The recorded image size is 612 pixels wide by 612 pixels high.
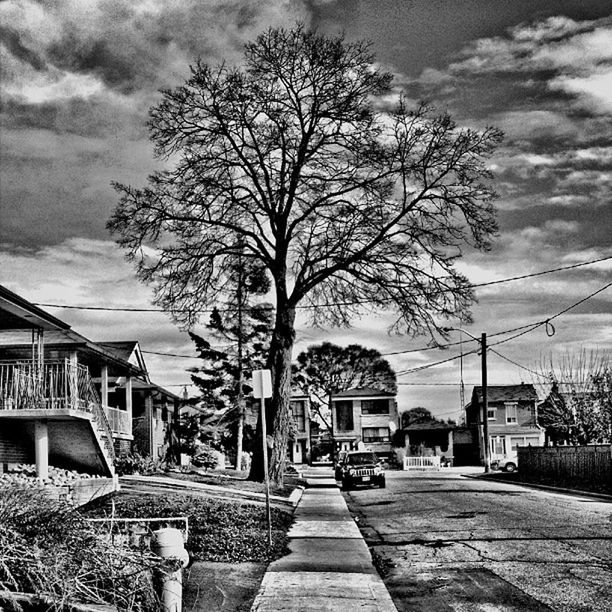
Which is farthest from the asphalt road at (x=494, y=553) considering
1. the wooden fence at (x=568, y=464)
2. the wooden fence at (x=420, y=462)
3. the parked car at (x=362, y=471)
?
the wooden fence at (x=420, y=462)

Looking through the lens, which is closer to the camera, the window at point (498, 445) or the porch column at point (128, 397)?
the porch column at point (128, 397)

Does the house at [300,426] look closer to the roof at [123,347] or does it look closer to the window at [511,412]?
the window at [511,412]

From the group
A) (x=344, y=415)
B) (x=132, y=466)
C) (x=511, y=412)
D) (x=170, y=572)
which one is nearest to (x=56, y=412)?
(x=132, y=466)

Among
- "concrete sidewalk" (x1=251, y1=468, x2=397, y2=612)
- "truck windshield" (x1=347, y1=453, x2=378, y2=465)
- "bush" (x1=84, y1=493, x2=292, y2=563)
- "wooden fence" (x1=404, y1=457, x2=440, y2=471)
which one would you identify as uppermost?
"truck windshield" (x1=347, y1=453, x2=378, y2=465)

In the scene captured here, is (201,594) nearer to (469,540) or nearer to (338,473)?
(469,540)

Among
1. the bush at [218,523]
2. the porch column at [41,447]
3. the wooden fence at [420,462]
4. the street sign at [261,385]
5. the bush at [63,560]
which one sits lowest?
the wooden fence at [420,462]

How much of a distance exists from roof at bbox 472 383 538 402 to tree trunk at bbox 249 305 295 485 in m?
55.2

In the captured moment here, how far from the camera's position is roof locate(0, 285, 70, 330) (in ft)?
63.7

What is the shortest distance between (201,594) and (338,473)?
2974 cm

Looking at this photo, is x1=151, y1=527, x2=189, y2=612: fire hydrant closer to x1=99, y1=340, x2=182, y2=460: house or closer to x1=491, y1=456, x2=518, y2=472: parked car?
x1=99, y1=340, x2=182, y2=460: house

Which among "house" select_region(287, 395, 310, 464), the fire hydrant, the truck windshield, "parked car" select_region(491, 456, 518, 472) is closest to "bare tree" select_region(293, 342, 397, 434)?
"house" select_region(287, 395, 310, 464)

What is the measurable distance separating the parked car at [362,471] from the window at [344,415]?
4737cm

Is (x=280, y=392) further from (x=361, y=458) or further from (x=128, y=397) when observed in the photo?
(x=361, y=458)

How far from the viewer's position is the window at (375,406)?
8369 centimetres
